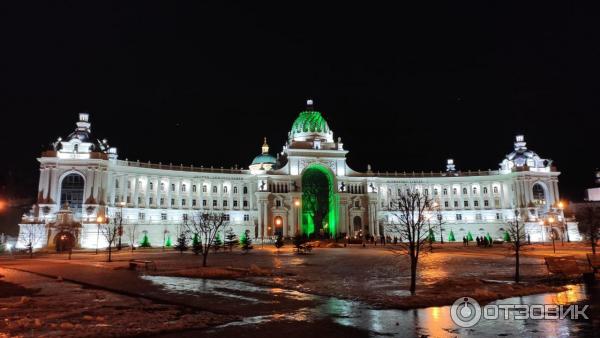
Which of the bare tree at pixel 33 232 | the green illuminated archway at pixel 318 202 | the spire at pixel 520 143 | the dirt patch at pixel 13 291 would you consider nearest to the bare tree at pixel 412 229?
the dirt patch at pixel 13 291

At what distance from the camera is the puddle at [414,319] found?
10547 mm

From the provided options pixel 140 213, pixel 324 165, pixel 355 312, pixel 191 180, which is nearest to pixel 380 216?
pixel 324 165

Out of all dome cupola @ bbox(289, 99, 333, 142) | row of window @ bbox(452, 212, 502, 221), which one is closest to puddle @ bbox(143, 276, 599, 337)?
dome cupola @ bbox(289, 99, 333, 142)

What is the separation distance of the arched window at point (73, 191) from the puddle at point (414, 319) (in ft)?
222

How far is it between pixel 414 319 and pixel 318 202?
3262 inches

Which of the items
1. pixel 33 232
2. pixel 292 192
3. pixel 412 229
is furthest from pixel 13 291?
pixel 292 192

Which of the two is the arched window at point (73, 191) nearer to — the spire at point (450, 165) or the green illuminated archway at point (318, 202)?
the green illuminated archway at point (318, 202)

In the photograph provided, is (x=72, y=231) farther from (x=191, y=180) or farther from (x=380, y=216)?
(x=380, y=216)

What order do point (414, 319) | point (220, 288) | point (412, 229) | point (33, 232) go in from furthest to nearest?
point (33, 232) < point (220, 288) < point (412, 229) < point (414, 319)

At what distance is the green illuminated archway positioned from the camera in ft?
308

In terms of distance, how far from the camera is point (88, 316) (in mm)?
12648

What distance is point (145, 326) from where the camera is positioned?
11383 mm

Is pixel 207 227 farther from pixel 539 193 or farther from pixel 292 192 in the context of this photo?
pixel 539 193

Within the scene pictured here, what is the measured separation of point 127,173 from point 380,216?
5268 cm
